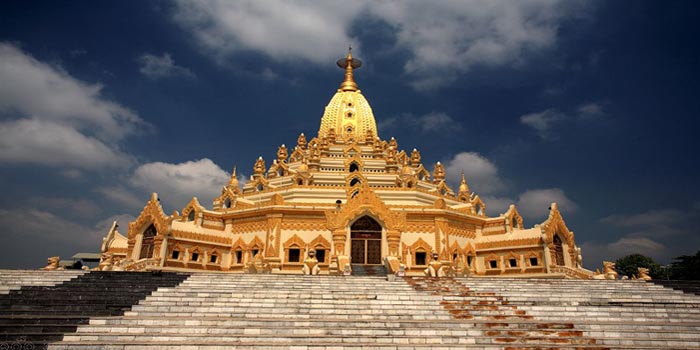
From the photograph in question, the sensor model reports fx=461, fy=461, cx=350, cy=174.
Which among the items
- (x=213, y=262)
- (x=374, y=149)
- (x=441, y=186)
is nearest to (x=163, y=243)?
(x=213, y=262)

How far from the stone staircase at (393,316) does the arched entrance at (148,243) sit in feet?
49.0

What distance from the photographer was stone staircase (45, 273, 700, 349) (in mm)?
12508

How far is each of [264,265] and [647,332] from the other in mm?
19270

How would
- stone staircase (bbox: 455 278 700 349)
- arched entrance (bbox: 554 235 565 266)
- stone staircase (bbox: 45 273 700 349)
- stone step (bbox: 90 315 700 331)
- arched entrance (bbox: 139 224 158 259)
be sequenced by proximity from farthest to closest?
1. arched entrance (bbox: 554 235 565 266)
2. arched entrance (bbox: 139 224 158 259)
3. stone staircase (bbox: 455 278 700 349)
4. stone step (bbox: 90 315 700 331)
5. stone staircase (bbox: 45 273 700 349)

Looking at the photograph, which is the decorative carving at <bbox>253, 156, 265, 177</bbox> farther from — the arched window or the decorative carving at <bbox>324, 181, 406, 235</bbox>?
the arched window

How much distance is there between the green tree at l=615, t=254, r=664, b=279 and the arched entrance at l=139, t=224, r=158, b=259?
57110 mm

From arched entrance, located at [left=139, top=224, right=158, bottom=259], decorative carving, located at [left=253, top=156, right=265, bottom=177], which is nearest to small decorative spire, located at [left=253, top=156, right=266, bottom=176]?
decorative carving, located at [left=253, top=156, right=265, bottom=177]

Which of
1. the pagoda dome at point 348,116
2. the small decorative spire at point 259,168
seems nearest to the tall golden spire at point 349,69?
the pagoda dome at point 348,116

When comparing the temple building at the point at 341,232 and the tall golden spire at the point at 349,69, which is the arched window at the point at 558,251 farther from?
the tall golden spire at the point at 349,69

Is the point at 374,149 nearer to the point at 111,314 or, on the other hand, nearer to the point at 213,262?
the point at 213,262

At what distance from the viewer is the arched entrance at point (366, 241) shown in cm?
2986

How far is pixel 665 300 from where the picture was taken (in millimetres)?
17391

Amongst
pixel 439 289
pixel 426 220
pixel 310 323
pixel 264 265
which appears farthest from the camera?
pixel 426 220

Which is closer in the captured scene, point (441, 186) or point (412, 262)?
point (412, 262)
